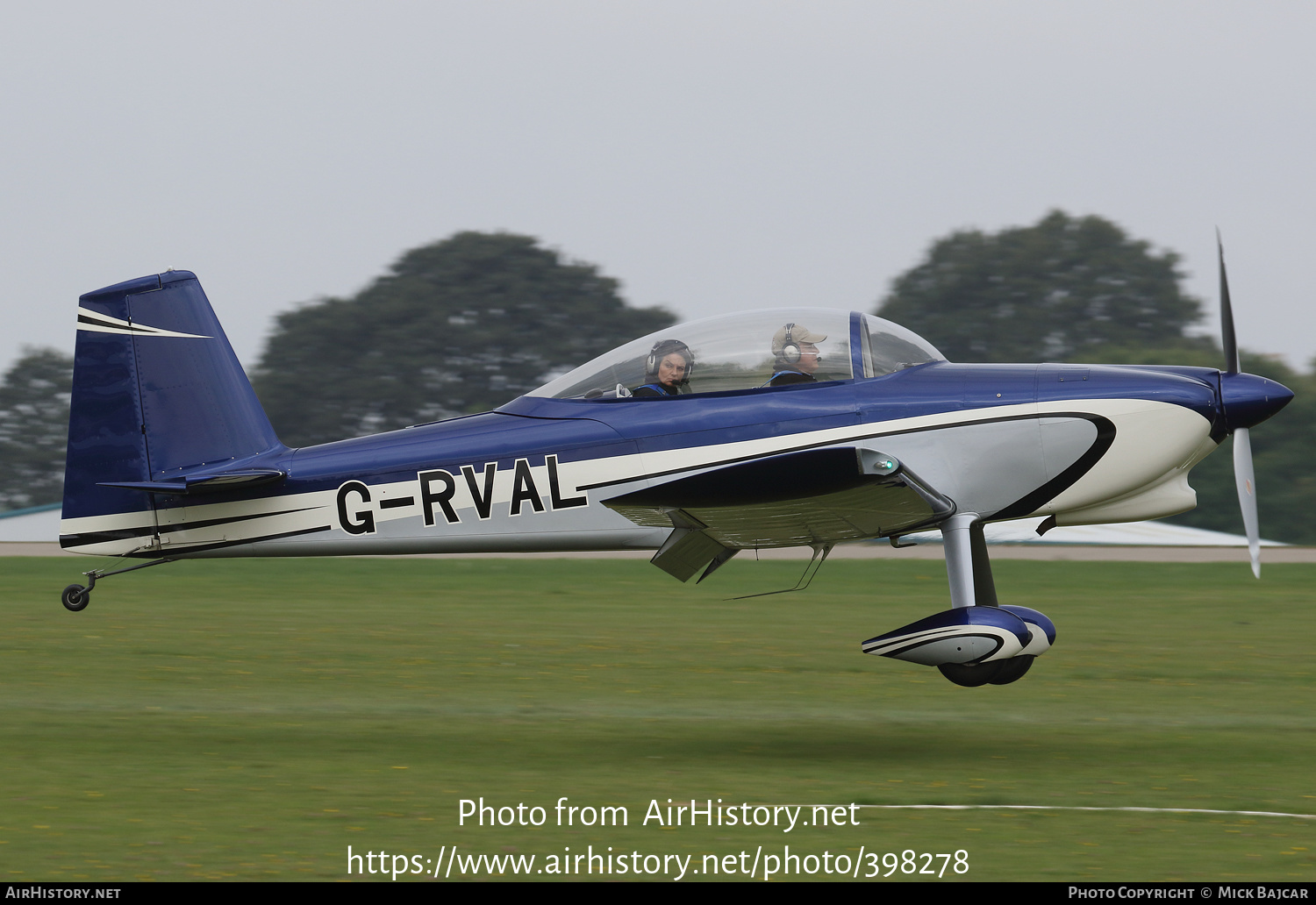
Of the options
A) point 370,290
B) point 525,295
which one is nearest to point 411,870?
point 525,295

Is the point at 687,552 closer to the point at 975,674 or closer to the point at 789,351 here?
the point at 789,351

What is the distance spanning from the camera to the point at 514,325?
204 ft

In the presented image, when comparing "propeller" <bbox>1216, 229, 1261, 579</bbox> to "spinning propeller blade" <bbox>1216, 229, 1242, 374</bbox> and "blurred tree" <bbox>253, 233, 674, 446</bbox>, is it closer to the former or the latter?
"spinning propeller blade" <bbox>1216, 229, 1242, 374</bbox>

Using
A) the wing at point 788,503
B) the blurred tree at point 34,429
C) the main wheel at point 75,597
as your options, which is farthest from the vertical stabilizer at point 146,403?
the blurred tree at point 34,429

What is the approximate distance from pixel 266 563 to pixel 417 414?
97.5ft

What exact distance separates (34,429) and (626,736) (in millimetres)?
57673

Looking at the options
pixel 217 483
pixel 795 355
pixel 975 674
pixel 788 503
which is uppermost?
pixel 795 355

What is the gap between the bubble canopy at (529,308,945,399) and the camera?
28.6ft

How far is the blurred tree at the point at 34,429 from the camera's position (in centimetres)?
5872

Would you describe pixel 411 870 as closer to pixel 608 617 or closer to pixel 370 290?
pixel 608 617

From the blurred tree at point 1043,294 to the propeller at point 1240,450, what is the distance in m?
50.7

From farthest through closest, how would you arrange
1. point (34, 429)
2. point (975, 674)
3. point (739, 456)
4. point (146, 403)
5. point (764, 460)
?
point (34, 429) → point (146, 403) → point (975, 674) → point (739, 456) → point (764, 460)

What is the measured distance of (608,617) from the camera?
1853cm
